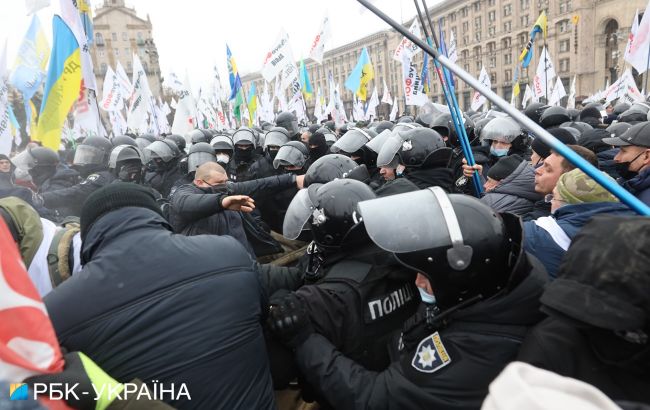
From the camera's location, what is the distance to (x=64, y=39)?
4852mm

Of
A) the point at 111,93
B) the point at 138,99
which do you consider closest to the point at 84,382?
the point at 138,99

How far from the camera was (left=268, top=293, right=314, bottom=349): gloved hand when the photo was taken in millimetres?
1818

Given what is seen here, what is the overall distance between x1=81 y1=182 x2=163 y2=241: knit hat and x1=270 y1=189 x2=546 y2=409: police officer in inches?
31.5

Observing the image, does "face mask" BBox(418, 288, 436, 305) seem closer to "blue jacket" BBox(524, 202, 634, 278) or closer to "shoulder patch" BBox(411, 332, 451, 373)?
"shoulder patch" BBox(411, 332, 451, 373)

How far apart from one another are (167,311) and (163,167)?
616 centimetres

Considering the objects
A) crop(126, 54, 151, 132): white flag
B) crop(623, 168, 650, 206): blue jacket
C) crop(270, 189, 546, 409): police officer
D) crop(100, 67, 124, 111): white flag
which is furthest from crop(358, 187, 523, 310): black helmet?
crop(100, 67, 124, 111): white flag

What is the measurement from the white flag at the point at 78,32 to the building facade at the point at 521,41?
40463 mm

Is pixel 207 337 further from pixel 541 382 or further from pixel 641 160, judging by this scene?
pixel 641 160

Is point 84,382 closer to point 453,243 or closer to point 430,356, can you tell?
point 430,356

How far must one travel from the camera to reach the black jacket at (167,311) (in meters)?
1.41

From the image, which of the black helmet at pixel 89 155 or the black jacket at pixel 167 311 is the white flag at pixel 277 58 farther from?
the black jacket at pixel 167 311

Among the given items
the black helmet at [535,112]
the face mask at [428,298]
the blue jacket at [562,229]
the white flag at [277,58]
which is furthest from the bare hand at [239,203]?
the white flag at [277,58]

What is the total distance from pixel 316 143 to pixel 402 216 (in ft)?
16.1

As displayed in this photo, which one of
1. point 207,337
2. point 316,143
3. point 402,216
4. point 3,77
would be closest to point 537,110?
point 316,143
